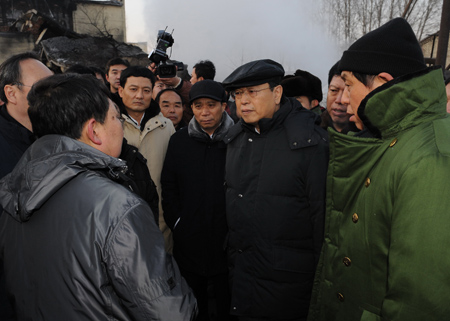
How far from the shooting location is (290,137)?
6.91ft

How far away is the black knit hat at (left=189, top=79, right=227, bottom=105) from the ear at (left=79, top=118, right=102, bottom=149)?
5.35ft

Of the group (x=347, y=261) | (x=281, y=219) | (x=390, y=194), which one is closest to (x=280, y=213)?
(x=281, y=219)

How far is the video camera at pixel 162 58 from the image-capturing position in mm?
4594

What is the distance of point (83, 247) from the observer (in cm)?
109

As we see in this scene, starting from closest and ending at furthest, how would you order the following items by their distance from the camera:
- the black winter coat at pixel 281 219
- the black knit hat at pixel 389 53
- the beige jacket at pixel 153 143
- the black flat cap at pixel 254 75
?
the black knit hat at pixel 389 53
the black winter coat at pixel 281 219
the black flat cap at pixel 254 75
the beige jacket at pixel 153 143

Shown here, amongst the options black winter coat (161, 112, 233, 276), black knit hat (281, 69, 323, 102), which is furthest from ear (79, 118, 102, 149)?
black knit hat (281, 69, 323, 102)

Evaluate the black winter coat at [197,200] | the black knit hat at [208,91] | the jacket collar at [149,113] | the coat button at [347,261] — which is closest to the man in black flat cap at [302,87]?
the black knit hat at [208,91]

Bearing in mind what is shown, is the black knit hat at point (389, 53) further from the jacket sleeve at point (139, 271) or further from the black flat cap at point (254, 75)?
the jacket sleeve at point (139, 271)

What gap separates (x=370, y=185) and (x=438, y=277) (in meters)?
0.39

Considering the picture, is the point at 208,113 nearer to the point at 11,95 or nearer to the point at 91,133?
the point at 11,95

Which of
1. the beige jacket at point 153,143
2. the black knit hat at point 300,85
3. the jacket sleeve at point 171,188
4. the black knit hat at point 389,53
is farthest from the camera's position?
the black knit hat at point 300,85

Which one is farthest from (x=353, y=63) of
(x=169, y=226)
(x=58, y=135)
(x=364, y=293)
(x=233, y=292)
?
(x=169, y=226)

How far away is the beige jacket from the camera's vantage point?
3.06 meters

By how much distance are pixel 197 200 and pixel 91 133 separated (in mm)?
1533
